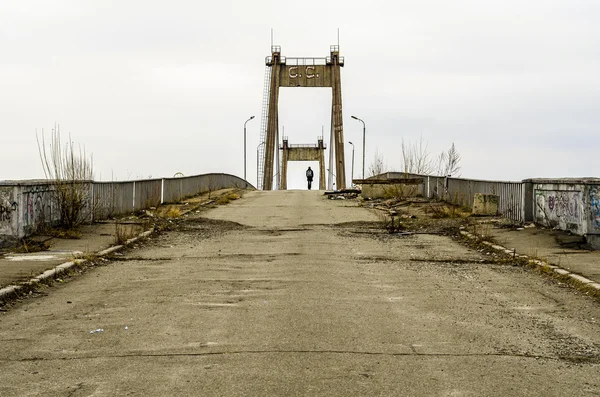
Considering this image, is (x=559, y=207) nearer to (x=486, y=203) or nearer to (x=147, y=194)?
(x=486, y=203)

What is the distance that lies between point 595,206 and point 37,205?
1145 cm

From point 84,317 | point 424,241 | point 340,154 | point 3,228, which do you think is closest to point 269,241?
point 424,241

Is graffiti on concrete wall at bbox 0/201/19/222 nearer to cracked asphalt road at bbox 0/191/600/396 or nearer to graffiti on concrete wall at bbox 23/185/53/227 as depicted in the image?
graffiti on concrete wall at bbox 23/185/53/227

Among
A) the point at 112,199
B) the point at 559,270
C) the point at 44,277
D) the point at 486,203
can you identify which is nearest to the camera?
the point at 44,277

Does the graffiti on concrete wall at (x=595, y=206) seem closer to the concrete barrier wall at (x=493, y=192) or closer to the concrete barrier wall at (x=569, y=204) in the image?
the concrete barrier wall at (x=569, y=204)

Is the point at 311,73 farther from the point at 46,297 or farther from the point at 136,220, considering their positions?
the point at 46,297

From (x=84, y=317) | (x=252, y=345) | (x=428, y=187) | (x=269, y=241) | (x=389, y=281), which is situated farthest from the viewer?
(x=428, y=187)

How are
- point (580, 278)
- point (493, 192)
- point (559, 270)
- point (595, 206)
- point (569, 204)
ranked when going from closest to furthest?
point (580, 278) → point (559, 270) → point (595, 206) → point (569, 204) → point (493, 192)

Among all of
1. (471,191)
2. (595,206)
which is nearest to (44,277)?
(595,206)

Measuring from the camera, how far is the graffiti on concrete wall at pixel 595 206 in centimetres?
1579

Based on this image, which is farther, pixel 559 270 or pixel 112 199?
pixel 112 199

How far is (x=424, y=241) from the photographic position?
18.1 meters

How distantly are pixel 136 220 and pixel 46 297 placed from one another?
11659 millimetres

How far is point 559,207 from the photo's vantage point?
17.8 metres
